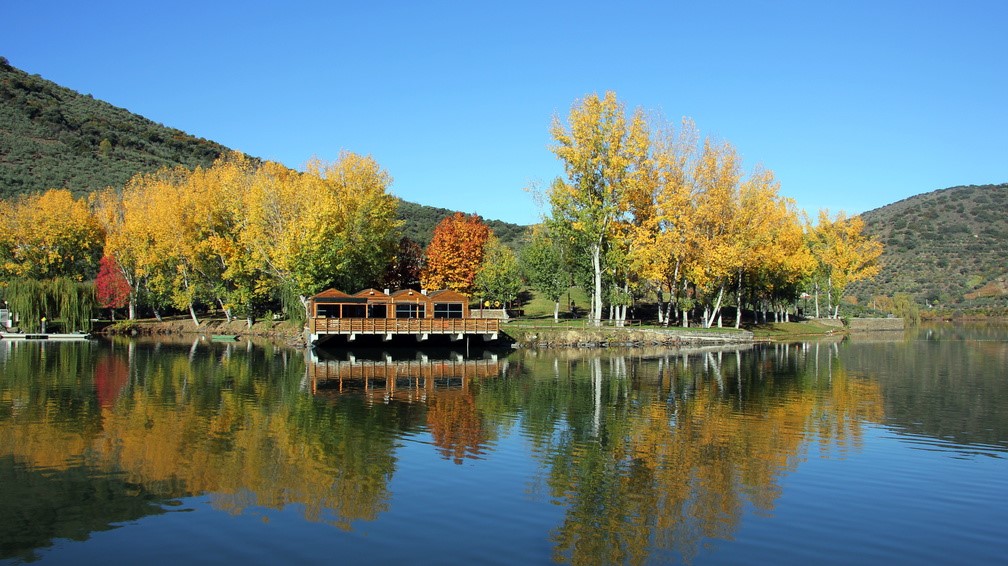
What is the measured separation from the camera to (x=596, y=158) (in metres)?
55.4

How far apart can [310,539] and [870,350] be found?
2008 inches

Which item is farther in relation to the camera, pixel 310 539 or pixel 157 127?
A: pixel 157 127

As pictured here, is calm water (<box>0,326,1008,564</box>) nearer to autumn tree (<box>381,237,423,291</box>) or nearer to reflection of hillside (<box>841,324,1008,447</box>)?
reflection of hillside (<box>841,324,1008,447</box>)

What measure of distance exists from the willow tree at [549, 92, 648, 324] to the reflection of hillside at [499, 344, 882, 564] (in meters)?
18.4

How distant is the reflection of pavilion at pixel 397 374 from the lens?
3102cm

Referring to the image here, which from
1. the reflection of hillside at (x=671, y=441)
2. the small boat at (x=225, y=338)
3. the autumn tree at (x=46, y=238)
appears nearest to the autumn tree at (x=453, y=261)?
the small boat at (x=225, y=338)

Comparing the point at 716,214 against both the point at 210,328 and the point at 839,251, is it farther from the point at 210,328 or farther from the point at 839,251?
the point at 210,328

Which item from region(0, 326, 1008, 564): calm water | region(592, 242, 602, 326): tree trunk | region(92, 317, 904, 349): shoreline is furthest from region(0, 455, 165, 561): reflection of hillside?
region(592, 242, 602, 326): tree trunk

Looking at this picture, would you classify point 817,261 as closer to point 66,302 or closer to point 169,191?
point 169,191

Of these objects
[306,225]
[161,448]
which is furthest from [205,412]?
[306,225]

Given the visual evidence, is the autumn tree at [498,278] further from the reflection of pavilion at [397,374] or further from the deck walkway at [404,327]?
the reflection of pavilion at [397,374]

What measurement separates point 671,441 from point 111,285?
66.3 metres

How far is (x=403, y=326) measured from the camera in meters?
51.7

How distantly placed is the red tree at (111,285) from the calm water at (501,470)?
135ft
